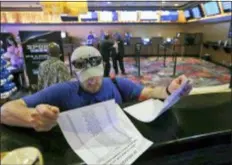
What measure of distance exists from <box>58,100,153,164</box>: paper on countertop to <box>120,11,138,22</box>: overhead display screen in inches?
21.3

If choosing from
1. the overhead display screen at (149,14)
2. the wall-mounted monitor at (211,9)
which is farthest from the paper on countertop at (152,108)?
the wall-mounted monitor at (211,9)

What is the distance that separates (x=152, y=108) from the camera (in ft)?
2.16

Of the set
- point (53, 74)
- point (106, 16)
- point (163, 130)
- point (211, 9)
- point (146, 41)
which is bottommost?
point (163, 130)

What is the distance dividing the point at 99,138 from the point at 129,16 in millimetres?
700

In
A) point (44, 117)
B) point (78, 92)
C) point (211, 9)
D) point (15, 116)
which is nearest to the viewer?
point (44, 117)

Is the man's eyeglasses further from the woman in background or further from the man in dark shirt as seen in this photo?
the woman in background

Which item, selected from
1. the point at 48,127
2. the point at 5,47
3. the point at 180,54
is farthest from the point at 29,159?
the point at 5,47

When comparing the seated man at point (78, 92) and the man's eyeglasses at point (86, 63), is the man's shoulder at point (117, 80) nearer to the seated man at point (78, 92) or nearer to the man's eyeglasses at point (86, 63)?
the seated man at point (78, 92)

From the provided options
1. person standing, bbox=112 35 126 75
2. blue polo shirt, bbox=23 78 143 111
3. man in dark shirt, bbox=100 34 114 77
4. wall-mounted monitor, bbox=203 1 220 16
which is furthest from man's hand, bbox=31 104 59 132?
wall-mounted monitor, bbox=203 1 220 16

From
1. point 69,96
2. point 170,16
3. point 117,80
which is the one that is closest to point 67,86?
Result: point 69,96

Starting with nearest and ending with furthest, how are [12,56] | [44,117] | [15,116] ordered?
[44,117]
[15,116]
[12,56]

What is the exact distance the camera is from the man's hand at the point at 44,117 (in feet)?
1.30

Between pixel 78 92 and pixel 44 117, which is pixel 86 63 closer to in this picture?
pixel 78 92

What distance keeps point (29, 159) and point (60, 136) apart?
17cm
